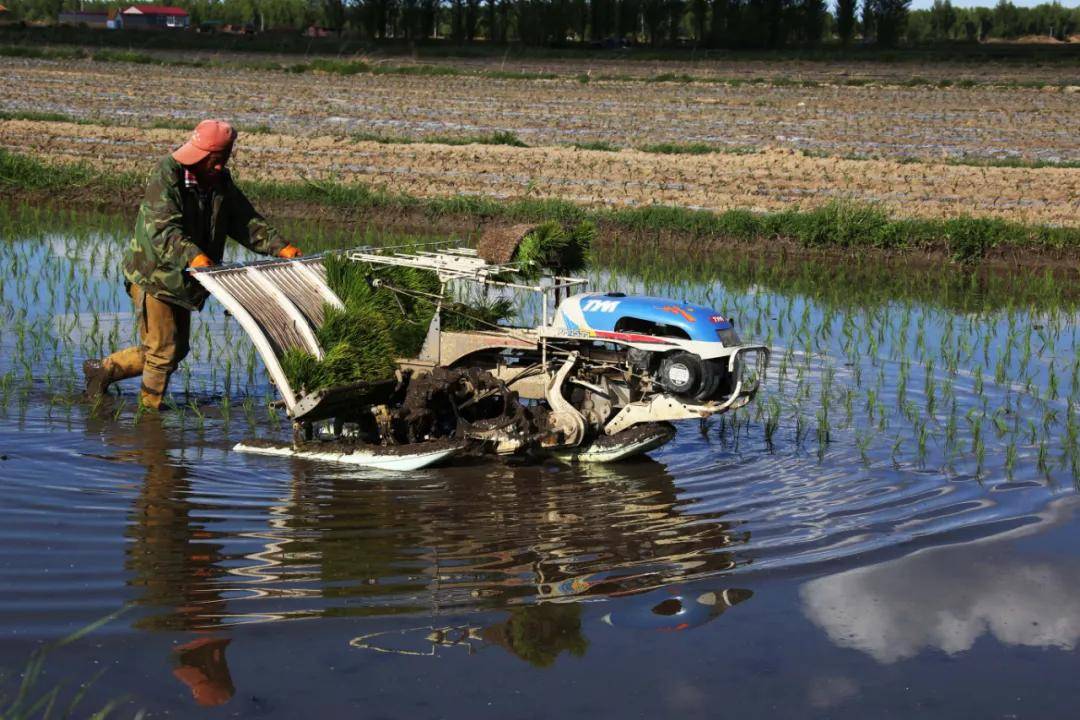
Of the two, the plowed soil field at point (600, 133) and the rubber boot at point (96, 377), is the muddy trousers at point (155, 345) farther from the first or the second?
the plowed soil field at point (600, 133)

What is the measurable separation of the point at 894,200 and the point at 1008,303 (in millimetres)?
5075

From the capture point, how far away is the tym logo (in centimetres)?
655

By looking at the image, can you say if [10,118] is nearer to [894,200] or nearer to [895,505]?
[894,200]

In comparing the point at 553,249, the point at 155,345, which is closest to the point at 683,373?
the point at 553,249

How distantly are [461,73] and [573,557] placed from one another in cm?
3415

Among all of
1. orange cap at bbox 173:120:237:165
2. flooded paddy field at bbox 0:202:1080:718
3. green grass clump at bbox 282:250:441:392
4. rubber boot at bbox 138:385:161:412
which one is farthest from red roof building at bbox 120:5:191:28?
green grass clump at bbox 282:250:441:392

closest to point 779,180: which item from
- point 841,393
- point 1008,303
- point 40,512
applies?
point 1008,303

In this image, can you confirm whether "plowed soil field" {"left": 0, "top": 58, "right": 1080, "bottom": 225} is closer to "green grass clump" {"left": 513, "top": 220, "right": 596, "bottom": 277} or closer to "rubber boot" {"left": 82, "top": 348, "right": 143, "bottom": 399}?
"rubber boot" {"left": 82, "top": 348, "right": 143, "bottom": 399}

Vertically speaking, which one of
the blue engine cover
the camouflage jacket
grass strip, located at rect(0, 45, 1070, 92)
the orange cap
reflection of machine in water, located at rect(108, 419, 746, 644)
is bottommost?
reflection of machine in water, located at rect(108, 419, 746, 644)

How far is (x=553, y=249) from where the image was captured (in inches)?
271

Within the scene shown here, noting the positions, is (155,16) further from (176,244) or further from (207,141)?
(176,244)

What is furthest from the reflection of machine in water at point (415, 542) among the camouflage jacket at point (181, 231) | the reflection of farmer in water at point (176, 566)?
the camouflage jacket at point (181, 231)

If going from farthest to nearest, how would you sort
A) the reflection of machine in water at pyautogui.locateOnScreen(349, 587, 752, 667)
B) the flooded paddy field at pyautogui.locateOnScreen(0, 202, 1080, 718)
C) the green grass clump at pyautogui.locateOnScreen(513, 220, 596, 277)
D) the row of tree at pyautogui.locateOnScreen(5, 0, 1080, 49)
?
1. the row of tree at pyautogui.locateOnScreen(5, 0, 1080, 49)
2. the green grass clump at pyautogui.locateOnScreen(513, 220, 596, 277)
3. the reflection of machine in water at pyautogui.locateOnScreen(349, 587, 752, 667)
4. the flooded paddy field at pyautogui.locateOnScreen(0, 202, 1080, 718)

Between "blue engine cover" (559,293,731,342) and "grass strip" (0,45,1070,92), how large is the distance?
3027 centimetres
